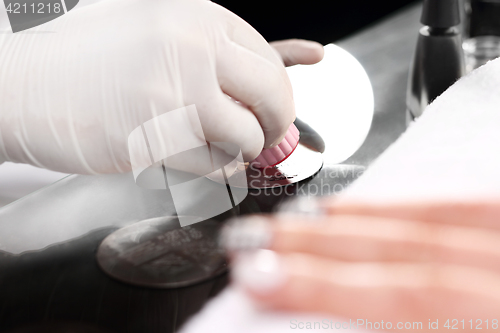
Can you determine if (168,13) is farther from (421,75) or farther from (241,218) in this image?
(421,75)

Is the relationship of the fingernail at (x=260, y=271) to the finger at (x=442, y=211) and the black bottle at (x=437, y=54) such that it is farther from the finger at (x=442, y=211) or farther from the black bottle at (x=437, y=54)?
the black bottle at (x=437, y=54)

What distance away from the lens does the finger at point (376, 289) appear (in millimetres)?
364

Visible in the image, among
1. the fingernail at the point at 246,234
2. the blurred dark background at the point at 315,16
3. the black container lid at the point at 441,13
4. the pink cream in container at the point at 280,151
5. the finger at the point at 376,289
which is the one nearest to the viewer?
the finger at the point at 376,289

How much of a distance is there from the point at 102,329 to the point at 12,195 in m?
0.41

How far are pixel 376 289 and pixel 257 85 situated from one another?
0.28 meters

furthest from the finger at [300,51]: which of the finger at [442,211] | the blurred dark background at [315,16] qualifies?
the blurred dark background at [315,16]

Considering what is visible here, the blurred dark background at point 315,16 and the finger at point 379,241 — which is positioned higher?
the finger at point 379,241

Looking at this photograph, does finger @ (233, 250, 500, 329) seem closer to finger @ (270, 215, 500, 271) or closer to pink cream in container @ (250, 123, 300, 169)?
finger @ (270, 215, 500, 271)

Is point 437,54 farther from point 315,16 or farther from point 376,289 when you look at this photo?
point 315,16

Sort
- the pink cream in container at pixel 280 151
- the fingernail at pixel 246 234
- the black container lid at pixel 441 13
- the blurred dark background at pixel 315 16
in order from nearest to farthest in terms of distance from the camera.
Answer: the fingernail at pixel 246 234 → the pink cream in container at pixel 280 151 → the black container lid at pixel 441 13 → the blurred dark background at pixel 315 16

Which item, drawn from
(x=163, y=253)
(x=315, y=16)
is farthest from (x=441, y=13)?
(x=315, y=16)

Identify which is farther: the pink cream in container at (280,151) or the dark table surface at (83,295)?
the pink cream in container at (280,151)

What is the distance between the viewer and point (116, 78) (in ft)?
1.62

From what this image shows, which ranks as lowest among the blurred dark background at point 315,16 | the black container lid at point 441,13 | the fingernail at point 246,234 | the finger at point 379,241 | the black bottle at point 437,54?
the blurred dark background at point 315,16
